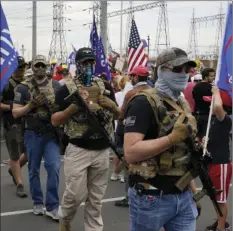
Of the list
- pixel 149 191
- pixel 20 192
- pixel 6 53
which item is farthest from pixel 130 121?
pixel 20 192

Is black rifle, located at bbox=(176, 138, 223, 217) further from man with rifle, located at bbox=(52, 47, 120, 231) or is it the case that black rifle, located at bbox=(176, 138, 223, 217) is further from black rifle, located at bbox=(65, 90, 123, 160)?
man with rifle, located at bbox=(52, 47, 120, 231)

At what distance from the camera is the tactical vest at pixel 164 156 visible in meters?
2.65

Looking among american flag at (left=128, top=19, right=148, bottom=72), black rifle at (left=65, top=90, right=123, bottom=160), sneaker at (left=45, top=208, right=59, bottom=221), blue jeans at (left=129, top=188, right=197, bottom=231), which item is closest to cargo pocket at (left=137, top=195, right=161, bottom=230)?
blue jeans at (left=129, top=188, right=197, bottom=231)

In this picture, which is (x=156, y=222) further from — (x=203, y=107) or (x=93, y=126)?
(x=203, y=107)

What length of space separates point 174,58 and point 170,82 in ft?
0.48

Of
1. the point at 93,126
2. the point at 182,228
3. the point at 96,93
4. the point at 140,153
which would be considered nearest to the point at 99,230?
the point at 93,126

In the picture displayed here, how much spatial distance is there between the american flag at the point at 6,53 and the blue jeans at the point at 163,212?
1169 millimetres

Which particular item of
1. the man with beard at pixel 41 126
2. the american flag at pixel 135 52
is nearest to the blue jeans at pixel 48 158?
the man with beard at pixel 41 126

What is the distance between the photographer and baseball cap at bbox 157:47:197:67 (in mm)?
2748

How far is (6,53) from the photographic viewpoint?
3160 millimetres

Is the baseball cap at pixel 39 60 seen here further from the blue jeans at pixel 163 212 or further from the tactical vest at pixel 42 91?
the blue jeans at pixel 163 212

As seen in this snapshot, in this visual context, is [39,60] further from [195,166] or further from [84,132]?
[195,166]

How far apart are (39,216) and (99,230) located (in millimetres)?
1190

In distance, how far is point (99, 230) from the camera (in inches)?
167
